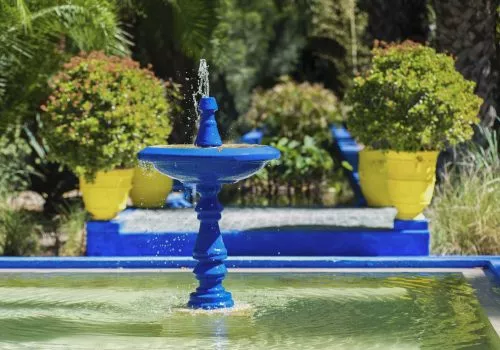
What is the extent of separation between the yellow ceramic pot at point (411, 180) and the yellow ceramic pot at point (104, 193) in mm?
2650

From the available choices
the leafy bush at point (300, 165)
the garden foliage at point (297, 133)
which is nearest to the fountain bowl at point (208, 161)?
the garden foliage at point (297, 133)

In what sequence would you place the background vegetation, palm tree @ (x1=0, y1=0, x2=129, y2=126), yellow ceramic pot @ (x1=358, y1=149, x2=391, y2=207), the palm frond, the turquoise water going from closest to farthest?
1. the turquoise water
2. the background vegetation
3. palm tree @ (x1=0, y1=0, x2=129, y2=126)
4. yellow ceramic pot @ (x1=358, y1=149, x2=391, y2=207)
5. the palm frond

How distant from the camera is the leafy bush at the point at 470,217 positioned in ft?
36.0

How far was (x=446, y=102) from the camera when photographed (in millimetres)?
10523

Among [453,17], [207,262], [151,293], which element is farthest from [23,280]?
[453,17]

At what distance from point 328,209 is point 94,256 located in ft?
10.6

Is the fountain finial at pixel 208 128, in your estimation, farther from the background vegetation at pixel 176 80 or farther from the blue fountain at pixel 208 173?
the background vegetation at pixel 176 80

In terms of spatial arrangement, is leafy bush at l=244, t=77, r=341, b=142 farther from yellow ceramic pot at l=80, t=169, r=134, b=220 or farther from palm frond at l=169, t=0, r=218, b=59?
yellow ceramic pot at l=80, t=169, r=134, b=220

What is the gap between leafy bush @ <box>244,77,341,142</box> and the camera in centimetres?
1819

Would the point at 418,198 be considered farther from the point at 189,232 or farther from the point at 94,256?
the point at 94,256

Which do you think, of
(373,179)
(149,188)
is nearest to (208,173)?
(149,188)

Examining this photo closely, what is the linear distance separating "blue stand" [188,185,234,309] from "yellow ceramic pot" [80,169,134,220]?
9.72ft

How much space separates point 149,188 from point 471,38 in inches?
170

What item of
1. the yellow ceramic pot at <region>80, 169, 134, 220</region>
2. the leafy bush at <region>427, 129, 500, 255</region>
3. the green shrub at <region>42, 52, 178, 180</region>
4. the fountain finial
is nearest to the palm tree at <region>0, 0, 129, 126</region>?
the green shrub at <region>42, 52, 178, 180</region>
